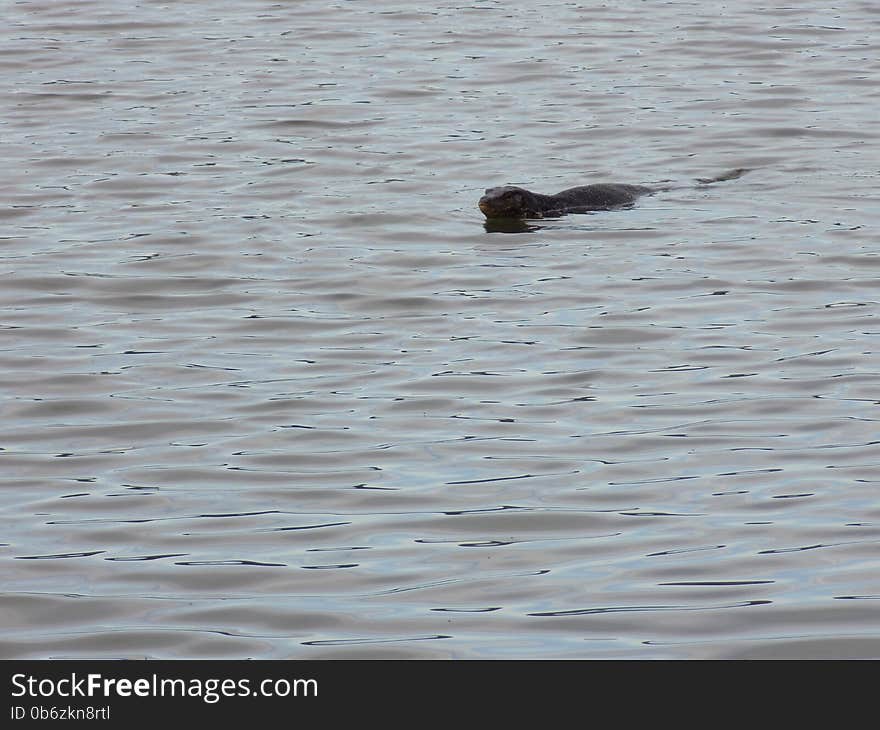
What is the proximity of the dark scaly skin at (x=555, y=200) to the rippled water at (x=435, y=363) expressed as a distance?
194 millimetres

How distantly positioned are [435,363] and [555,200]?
3.99m

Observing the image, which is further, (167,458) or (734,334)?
(734,334)

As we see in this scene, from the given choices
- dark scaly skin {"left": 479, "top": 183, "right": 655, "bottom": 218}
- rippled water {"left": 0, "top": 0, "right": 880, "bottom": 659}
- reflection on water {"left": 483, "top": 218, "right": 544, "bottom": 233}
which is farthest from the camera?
dark scaly skin {"left": 479, "top": 183, "right": 655, "bottom": 218}

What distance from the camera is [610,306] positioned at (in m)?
10.2

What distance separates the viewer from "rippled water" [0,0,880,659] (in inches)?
231

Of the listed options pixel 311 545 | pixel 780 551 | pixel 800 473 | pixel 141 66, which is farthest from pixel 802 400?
pixel 141 66

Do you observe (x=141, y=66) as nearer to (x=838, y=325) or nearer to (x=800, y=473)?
(x=838, y=325)

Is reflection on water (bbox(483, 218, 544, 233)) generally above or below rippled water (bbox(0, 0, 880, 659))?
below

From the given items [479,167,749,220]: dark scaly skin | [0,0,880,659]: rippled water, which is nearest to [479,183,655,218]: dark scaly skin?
[479,167,749,220]: dark scaly skin

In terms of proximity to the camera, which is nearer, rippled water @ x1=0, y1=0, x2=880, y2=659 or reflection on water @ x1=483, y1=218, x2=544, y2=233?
rippled water @ x1=0, y1=0, x2=880, y2=659

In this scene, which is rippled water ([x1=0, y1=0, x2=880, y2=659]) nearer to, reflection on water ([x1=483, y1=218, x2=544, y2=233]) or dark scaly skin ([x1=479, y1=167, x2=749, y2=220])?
reflection on water ([x1=483, y1=218, x2=544, y2=233])

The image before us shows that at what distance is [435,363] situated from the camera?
29.7 ft

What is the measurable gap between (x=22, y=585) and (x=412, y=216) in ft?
23.1

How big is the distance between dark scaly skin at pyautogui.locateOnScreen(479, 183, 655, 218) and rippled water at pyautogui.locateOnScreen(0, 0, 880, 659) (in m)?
0.19
